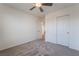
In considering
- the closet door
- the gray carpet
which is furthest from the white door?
the gray carpet

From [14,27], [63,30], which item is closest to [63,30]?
[63,30]

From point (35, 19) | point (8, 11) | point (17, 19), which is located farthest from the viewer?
point (35, 19)

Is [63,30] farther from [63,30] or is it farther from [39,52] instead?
[39,52]

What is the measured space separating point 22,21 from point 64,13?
2899mm

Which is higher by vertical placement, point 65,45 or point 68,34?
point 68,34

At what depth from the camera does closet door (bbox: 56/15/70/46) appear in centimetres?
502

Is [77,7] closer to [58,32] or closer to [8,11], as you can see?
[58,32]

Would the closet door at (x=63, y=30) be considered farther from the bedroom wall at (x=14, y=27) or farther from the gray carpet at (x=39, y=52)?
the bedroom wall at (x=14, y=27)

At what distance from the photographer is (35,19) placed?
7.85m

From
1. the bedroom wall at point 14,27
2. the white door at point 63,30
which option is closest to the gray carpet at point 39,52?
the bedroom wall at point 14,27

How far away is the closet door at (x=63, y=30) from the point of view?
5016 mm

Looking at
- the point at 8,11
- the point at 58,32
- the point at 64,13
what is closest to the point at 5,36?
the point at 8,11

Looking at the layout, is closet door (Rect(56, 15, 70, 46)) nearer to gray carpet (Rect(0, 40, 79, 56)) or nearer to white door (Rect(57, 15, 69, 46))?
white door (Rect(57, 15, 69, 46))

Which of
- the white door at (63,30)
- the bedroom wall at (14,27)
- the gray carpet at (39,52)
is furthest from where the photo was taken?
the white door at (63,30)
